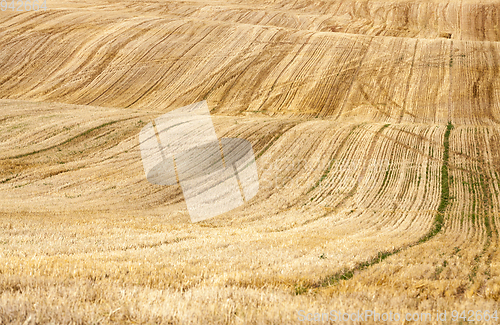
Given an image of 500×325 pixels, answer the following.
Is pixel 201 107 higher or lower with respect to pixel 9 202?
lower

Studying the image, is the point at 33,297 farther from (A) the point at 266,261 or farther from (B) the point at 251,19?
(B) the point at 251,19

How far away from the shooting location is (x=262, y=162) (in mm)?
24734

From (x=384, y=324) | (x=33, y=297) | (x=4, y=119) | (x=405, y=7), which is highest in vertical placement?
(x=33, y=297)

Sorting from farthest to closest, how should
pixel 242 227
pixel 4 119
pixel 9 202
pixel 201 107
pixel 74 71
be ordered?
pixel 74 71 < pixel 201 107 < pixel 4 119 < pixel 9 202 < pixel 242 227

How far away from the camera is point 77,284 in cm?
586

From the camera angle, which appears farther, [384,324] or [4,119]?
[4,119]

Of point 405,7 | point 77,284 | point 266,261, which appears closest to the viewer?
point 77,284

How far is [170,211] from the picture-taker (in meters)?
19.1

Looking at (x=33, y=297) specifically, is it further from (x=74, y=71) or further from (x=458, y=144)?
(x=74, y=71)

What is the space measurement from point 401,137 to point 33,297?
27087 mm

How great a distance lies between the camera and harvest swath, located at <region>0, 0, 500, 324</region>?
6473 mm

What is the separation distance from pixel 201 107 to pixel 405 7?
45168 mm

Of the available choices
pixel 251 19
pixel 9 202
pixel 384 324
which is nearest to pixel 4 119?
pixel 9 202

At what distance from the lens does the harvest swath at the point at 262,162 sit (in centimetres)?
647
